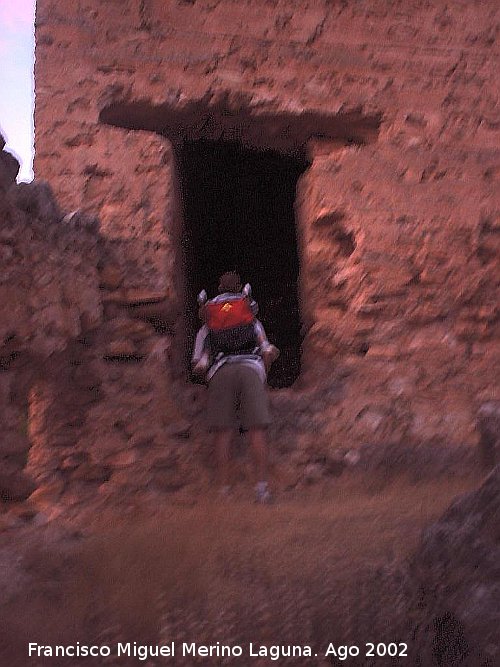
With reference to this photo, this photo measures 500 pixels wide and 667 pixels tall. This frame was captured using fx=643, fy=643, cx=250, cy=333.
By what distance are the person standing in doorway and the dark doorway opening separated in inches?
79.9

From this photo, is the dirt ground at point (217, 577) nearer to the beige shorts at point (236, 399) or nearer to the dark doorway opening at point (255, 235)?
the beige shorts at point (236, 399)

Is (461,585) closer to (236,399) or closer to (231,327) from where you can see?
(236,399)

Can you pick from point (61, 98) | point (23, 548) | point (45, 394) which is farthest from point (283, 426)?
point (61, 98)

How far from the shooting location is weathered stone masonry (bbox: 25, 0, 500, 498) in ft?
A: 11.8

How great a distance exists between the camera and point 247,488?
3365mm

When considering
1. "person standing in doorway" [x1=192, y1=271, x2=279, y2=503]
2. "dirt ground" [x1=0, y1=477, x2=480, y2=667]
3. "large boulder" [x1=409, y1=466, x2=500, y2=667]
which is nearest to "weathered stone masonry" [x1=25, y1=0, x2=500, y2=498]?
"person standing in doorway" [x1=192, y1=271, x2=279, y2=503]

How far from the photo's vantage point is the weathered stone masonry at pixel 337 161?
3609 millimetres

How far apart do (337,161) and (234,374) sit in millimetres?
1441

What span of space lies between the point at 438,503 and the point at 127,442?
1.59 meters

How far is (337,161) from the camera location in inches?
150

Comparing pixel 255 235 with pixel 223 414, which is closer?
pixel 223 414

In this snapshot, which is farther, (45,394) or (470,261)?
(470,261)

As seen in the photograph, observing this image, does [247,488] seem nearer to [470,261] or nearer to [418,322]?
[418,322]

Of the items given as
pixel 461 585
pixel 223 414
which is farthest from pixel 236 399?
pixel 461 585
